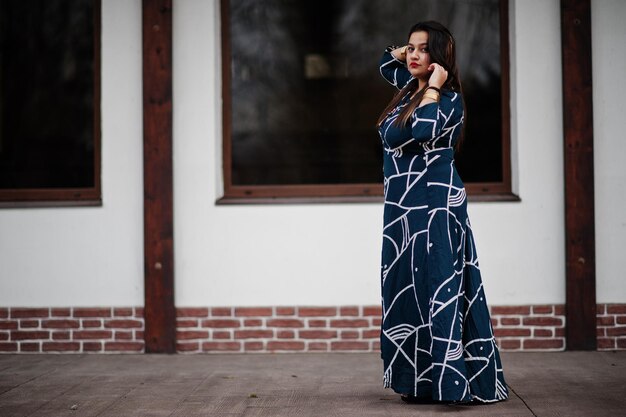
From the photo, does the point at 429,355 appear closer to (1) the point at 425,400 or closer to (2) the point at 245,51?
(1) the point at 425,400

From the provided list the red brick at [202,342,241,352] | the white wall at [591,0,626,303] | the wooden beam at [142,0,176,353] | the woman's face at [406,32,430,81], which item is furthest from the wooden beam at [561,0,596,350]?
the wooden beam at [142,0,176,353]

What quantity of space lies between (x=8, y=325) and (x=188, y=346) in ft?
4.44

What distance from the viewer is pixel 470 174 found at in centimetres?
638

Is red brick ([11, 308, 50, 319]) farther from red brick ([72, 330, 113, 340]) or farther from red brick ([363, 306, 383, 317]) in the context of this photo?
red brick ([363, 306, 383, 317])

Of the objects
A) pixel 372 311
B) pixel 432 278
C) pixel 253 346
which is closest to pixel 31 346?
pixel 253 346

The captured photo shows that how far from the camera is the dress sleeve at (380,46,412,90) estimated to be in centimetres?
487

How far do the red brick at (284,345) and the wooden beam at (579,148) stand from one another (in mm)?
1990

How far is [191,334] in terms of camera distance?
6.32 metres

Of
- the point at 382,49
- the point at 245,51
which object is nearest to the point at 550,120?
the point at 382,49

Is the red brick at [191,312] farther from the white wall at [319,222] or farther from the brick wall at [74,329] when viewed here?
the brick wall at [74,329]

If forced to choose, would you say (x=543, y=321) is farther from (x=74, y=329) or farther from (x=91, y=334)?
(x=74, y=329)

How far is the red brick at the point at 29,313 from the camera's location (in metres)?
6.38

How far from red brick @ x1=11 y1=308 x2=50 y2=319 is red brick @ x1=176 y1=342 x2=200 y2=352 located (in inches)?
39.6

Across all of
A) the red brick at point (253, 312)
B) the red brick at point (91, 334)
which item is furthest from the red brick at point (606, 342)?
the red brick at point (91, 334)
